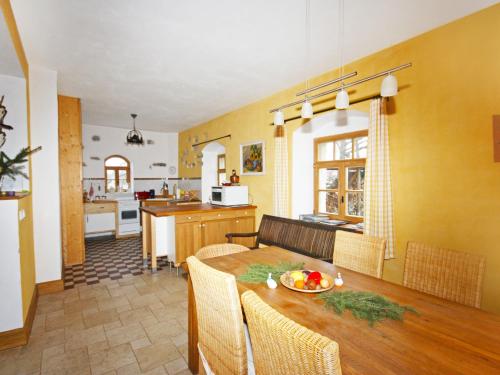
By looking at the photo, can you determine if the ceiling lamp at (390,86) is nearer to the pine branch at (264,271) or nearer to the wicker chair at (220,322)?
the pine branch at (264,271)

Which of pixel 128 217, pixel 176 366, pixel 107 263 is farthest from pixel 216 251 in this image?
pixel 128 217

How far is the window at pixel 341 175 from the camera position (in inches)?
132

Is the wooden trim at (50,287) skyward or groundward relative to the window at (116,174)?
groundward

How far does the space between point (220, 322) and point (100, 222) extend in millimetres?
5512

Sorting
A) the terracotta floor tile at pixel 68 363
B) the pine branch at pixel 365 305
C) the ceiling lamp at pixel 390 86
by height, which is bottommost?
the terracotta floor tile at pixel 68 363

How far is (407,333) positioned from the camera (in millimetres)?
1033

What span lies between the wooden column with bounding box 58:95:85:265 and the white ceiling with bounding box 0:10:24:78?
146cm

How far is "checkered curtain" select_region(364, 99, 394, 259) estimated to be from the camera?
252 cm

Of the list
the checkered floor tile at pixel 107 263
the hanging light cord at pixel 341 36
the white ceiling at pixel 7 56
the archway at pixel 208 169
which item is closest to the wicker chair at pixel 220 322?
the hanging light cord at pixel 341 36

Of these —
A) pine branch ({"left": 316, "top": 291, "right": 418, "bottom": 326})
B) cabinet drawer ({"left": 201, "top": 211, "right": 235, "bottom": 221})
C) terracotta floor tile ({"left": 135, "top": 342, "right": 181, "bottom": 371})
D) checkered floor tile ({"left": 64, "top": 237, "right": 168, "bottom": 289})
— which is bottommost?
terracotta floor tile ({"left": 135, "top": 342, "right": 181, "bottom": 371})

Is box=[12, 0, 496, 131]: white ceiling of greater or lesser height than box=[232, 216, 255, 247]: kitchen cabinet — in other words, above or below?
above

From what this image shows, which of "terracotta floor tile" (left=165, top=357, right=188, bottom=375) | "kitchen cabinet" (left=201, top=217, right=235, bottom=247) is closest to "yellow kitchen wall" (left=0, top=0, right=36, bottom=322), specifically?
"terracotta floor tile" (left=165, top=357, right=188, bottom=375)

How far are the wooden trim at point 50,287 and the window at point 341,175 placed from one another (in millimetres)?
3432

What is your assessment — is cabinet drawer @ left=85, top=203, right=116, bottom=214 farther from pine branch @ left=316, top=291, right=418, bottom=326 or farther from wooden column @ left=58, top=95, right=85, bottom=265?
pine branch @ left=316, top=291, right=418, bottom=326
